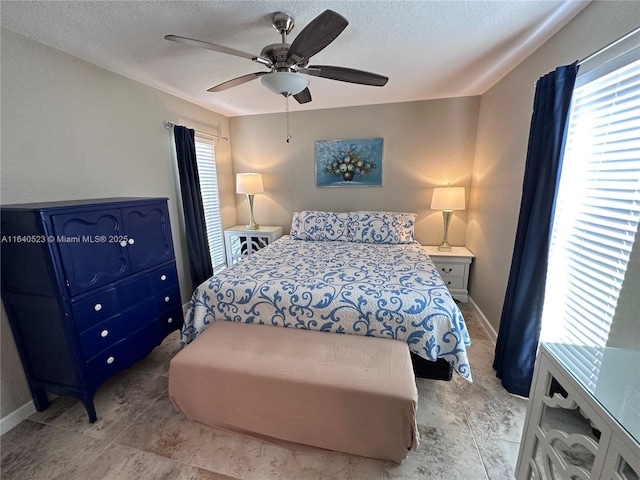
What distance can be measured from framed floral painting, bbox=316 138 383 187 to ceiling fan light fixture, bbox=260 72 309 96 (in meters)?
1.91

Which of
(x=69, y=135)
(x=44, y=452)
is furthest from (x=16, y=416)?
(x=69, y=135)

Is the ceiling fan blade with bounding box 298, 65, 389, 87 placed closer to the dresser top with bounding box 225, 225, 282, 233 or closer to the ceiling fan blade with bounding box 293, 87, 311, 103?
the ceiling fan blade with bounding box 293, 87, 311, 103

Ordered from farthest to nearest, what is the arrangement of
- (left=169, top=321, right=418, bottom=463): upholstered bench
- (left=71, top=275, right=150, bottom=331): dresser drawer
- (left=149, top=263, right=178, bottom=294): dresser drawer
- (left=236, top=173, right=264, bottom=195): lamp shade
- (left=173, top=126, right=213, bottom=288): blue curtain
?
(left=236, top=173, right=264, bottom=195): lamp shade → (left=173, top=126, right=213, bottom=288): blue curtain → (left=149, top=263, right=178, bottom=294): dresser drawer → (left=71, top=275, right=150, bottom=331): dresser drawer → (left=169, top=321, right=418, bottom=463): upholstered bench

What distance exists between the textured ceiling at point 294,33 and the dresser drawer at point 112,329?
1.78 meters

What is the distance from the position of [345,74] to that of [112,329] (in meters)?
2.24

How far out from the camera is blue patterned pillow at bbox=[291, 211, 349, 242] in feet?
10.5

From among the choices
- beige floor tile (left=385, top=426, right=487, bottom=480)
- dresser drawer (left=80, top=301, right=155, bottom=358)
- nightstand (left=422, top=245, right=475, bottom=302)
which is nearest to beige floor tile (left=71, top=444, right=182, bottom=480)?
dresser drawer (left=80, top=301, right=155, bottom=358)

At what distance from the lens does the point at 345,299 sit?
1.73 m

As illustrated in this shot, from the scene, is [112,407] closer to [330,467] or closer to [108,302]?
[108,302]

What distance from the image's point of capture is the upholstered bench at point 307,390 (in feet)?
4.12

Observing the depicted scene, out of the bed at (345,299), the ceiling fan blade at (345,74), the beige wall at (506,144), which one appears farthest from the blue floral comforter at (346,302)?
the ceiling fan blade at (345,74)

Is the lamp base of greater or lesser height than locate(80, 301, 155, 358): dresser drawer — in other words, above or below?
above

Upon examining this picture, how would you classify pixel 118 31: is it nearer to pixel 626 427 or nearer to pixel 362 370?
pixel 362 370

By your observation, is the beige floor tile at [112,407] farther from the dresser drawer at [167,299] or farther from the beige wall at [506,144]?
the beige wall at [506,144]
